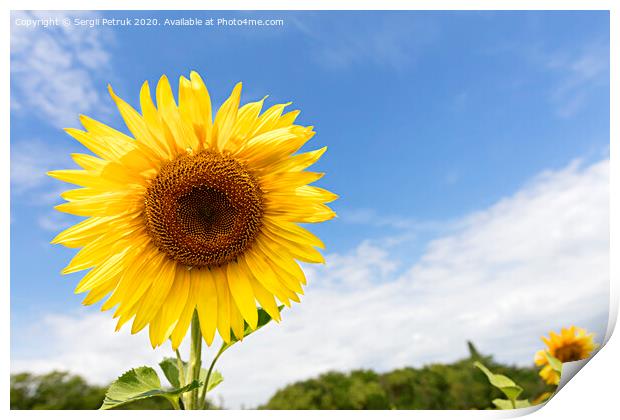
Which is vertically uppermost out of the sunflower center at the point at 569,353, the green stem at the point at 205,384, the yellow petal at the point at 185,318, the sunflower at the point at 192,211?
the sunflower at the point at 192,211

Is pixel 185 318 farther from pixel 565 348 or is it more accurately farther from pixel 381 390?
pixel 565 348

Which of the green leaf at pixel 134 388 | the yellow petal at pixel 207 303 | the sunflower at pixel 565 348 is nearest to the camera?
the green leaf at pixel 134 388

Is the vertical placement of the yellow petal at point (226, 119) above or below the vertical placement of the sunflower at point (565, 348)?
above

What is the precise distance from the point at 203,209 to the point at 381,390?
1580 millimetres

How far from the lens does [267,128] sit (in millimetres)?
1043

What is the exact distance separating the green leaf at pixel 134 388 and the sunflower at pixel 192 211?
2.7 inches

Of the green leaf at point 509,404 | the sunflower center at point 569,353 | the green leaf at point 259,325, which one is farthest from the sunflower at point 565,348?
the green leaf at point 259,325

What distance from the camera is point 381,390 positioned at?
7.80 ft

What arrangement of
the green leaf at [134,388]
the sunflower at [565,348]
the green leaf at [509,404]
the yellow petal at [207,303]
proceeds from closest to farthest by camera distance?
the green leaf at [134,388]
the yellow petal at [207,303]
the green leaf at [509,404]
the sunflower at [565,348]

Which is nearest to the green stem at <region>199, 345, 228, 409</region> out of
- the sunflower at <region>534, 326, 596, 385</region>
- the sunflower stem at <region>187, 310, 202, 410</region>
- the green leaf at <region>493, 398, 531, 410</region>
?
the sunflower stem at <region>187, 310, 202, 410</region>

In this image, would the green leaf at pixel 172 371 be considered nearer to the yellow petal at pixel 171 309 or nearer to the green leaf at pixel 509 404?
the yellow petal at pixel 171 309

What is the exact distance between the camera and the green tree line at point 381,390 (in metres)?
2.11

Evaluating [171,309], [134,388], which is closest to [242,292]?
[171,309]

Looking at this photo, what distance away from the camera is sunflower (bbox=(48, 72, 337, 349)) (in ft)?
3.30
